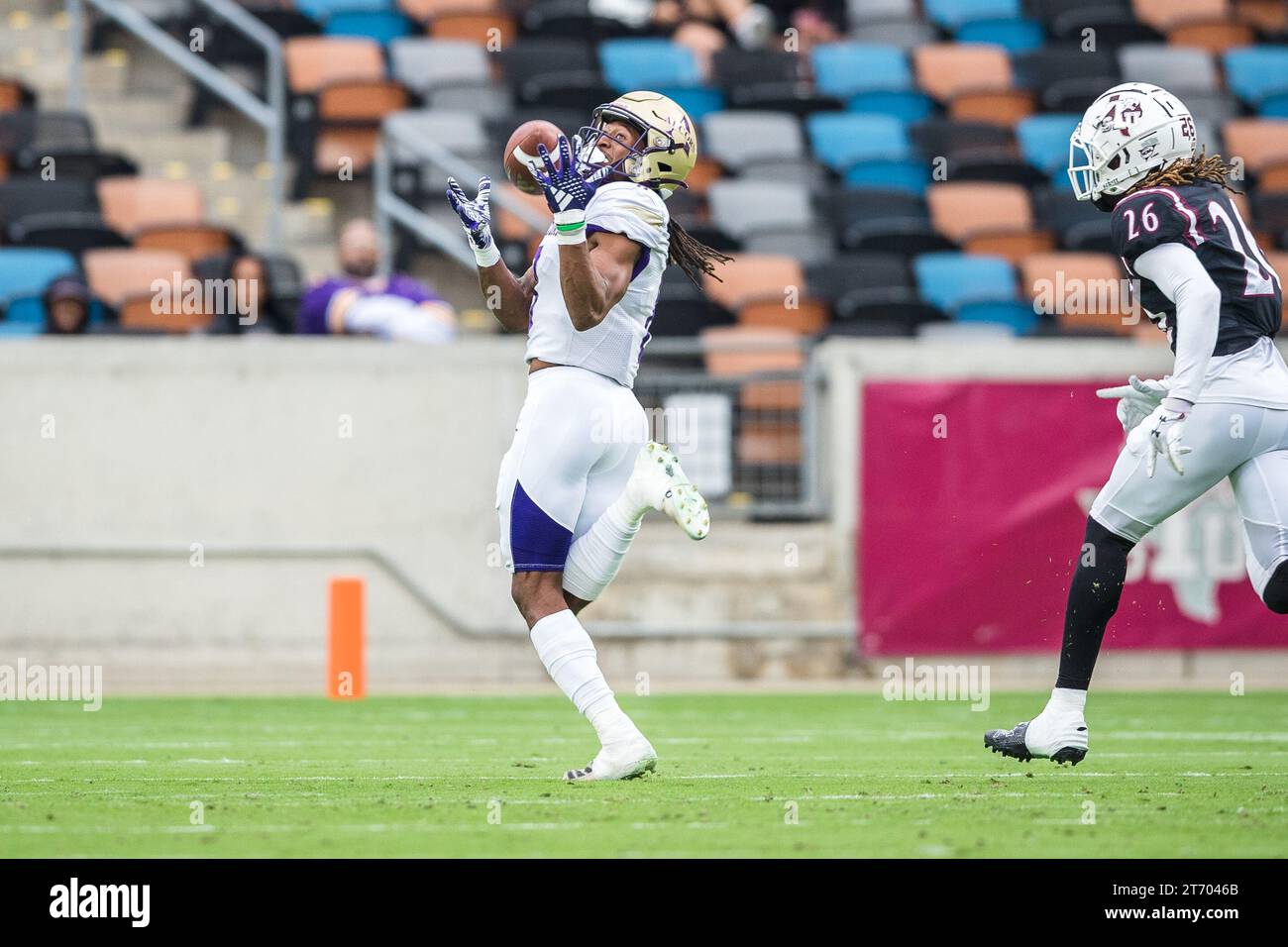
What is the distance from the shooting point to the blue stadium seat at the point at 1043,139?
16000 mm

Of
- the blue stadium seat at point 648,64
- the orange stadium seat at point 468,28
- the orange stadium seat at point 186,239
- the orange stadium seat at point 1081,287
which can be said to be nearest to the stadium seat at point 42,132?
the orange stadium seat at point 186,239

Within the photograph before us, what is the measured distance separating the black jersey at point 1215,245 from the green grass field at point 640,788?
145 cm

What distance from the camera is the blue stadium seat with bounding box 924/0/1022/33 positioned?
1781 centimetres

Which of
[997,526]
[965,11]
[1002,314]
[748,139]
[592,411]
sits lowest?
[997,526]

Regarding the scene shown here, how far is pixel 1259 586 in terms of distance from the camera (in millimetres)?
6055

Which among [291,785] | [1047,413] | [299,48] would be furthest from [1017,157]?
[291,785]

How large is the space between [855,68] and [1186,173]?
431 inches

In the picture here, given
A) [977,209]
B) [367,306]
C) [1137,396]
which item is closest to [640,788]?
[1137,396]

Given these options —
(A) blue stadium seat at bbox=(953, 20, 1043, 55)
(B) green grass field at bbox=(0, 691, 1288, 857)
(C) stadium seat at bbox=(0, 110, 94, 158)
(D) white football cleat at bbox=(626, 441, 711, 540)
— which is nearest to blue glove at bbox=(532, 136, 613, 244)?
(D) white football cleat at bbox=(626, 441, 711, 540)

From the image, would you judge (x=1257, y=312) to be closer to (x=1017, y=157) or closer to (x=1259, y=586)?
(x=1259, y=586)

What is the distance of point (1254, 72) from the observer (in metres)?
17.3

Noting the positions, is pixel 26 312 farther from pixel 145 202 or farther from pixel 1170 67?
pixel 1170 67

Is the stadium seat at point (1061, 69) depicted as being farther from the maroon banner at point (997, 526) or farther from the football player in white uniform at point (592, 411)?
the football player in white uniform at point (592, 411)
